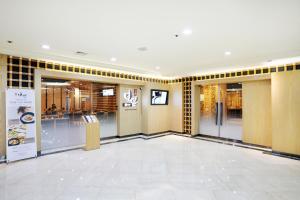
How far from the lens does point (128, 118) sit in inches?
305

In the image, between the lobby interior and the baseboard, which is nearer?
the lobby interior

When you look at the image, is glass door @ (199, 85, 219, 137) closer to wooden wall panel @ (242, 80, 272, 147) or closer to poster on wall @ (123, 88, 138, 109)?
wooden wall panel @ (242, 80, 272, 147)

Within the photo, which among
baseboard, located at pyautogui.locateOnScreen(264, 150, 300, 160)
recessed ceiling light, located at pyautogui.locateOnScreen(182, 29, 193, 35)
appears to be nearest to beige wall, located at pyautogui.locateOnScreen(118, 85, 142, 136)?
recessed ceiling light, located at pyautogui.locateOnScreen(182, 29, 193, 35)

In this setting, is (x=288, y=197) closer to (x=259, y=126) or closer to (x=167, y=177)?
(x=167, y=177)

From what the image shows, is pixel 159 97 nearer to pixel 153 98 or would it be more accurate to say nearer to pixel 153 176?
pixel 153 98

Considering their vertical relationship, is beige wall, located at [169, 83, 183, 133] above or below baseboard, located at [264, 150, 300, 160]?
above

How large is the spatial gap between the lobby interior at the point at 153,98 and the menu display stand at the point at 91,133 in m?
0.04

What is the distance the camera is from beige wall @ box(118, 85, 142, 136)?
24.5ft

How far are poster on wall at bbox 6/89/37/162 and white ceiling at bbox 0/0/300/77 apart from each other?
118 centimetres

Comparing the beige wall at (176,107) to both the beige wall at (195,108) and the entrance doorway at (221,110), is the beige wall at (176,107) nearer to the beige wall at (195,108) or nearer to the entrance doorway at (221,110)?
the beige wall at (195,108)

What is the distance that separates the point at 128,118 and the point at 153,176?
4193 millimetres

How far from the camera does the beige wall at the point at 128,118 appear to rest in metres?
7.46

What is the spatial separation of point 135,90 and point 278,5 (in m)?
6.28

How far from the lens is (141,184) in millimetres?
3422
